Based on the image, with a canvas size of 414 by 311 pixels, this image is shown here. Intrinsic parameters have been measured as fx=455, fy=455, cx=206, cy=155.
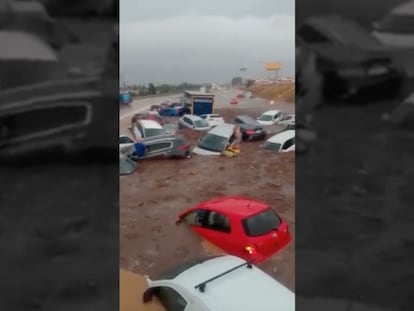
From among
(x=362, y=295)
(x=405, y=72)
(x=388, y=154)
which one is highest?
(x=405, y=72)

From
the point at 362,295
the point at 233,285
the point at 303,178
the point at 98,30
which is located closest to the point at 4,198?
the point at 98,30

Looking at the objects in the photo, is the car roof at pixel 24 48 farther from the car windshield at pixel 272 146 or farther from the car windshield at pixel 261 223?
the car windshield at pixel 272 146

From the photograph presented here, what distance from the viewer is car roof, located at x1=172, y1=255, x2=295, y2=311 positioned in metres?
1.45

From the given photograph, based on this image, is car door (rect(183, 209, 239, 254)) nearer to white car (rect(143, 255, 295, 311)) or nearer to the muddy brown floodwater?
the muddy brown floodwater

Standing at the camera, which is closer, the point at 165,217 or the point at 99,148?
the point at 99,148

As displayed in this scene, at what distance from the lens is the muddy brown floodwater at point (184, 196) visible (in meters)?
3.14

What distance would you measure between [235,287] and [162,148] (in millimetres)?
5526

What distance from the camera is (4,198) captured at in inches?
29.5

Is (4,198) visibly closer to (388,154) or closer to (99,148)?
(99,148)

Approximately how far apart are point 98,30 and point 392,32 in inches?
18.9

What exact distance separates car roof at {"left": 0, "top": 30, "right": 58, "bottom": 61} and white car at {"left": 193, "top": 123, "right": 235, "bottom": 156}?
21.6 ft

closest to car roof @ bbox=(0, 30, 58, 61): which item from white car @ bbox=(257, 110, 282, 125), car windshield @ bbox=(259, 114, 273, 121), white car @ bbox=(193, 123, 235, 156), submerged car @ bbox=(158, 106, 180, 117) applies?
white car @ bbox=(193, 123, 235, 156)

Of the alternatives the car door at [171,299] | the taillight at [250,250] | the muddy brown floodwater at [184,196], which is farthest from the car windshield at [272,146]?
the car door at [171,299]

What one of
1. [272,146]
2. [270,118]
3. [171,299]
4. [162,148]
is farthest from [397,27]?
[270,118]
